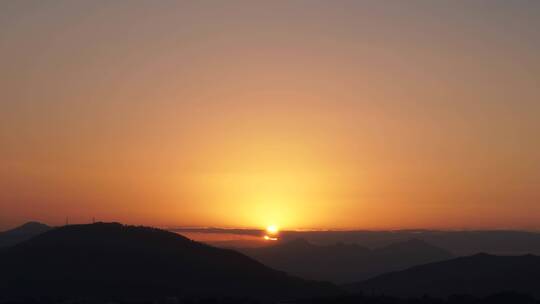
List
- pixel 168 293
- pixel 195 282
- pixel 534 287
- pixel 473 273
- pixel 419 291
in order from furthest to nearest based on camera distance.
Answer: pixel 473 273
pixel 419 291
pixel 534 287
pixel 195 282
pixel 168 293

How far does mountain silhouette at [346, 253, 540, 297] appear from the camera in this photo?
137625mm

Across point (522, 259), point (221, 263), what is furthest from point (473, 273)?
point (221, 263)

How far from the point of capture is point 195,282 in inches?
4830

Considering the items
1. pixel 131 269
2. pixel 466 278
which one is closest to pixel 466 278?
pixel 466 278

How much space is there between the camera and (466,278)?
15300 cm

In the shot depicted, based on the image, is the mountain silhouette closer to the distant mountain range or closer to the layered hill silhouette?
the distant mountain range

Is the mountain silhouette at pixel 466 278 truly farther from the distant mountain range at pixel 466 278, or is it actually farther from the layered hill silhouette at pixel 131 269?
the layered hill silhouette at pixel 131 269

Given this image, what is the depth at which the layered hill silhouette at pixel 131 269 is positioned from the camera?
116 m

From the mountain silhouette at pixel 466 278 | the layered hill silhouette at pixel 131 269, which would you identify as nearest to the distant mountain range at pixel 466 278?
the mountain silhouette at pixel 466 278

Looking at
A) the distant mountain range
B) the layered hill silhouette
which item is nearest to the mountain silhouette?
the distant mountain range

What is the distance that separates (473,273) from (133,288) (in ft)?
251

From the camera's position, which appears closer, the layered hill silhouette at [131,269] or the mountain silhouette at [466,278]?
the layered hill silhouette at [131,269]

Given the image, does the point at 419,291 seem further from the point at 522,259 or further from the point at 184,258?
the point at 184,258

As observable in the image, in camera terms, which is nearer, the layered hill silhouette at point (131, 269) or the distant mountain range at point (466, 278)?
the layered hill silhouette at point (131, 269)
